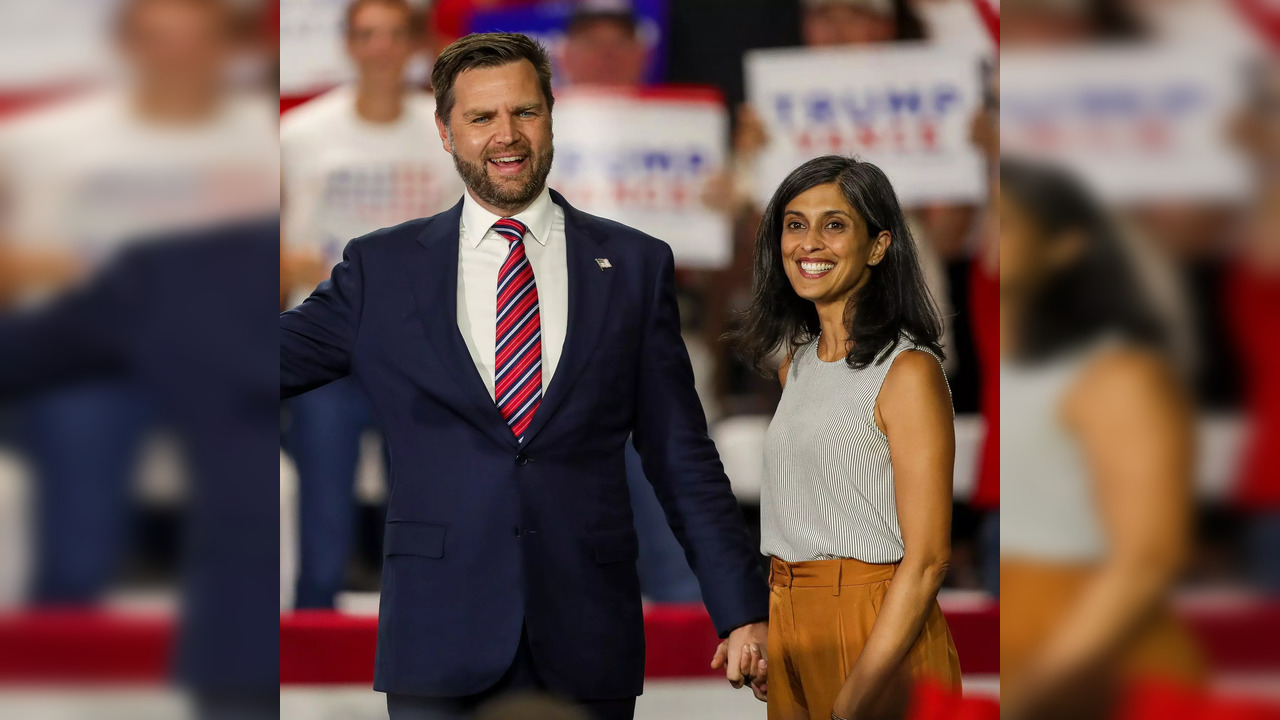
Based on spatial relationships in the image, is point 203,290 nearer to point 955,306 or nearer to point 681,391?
point 681,391

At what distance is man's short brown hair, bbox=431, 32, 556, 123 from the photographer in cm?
205

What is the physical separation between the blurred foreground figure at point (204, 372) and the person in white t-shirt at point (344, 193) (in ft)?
8.33

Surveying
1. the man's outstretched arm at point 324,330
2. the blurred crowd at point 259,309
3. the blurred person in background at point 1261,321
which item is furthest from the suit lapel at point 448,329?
the blurred person in background at point 1261,321

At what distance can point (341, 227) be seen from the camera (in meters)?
3.53

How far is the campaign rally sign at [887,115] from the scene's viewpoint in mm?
3635

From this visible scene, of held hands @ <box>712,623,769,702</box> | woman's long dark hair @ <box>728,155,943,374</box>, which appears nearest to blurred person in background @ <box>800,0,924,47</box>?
woman's long dark hair @ <box>728,155,943,374</box>

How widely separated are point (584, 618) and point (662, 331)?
0.50 meters

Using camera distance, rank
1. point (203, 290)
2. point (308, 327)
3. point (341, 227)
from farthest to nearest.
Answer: point (341, 227), point (308, 327), point (203, 290)

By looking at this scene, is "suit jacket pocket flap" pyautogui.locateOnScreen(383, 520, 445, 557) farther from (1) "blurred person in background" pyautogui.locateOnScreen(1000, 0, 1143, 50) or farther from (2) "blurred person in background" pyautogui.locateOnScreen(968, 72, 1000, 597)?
(2) "blurred person in background" pyautogui.locateOnScreen(968, 72, 1000, 597)

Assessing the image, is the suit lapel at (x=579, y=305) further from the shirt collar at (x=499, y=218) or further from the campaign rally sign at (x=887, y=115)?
the campaign rally sign at (x=887, y=115)

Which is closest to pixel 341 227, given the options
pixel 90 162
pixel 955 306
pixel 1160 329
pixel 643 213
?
pixel 643 213

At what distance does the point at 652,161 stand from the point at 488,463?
6.47 ft

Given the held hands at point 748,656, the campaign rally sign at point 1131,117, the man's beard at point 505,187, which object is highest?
the man's beard at point 505,187

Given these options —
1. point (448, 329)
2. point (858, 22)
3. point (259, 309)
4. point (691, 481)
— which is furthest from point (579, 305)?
point (858, 22)
